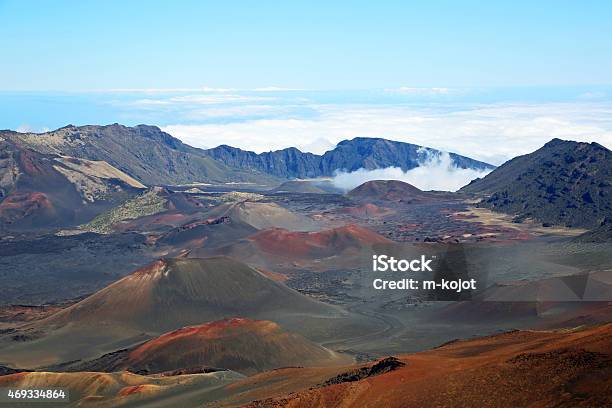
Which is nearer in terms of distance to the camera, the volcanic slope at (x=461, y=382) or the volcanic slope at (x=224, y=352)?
the volcanic slope at (x=461, y=382)

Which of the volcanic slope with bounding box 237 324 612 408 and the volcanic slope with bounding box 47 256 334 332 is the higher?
the volcanic slope with bounding box 237 324 612 408

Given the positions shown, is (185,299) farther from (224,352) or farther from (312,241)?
(312,241)

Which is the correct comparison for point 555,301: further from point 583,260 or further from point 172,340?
point 172,340

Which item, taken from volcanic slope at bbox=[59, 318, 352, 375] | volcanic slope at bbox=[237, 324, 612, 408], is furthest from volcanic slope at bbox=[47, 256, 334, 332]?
volcanic slope at bbox=[237, 324, 612, 408]

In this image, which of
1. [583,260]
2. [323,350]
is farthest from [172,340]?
[583,260]

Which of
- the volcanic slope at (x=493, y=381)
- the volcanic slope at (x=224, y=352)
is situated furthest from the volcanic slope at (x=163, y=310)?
the volcanic slope at (x=493, y=381)

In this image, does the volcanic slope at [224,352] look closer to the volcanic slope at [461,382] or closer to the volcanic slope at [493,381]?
the volcanic slope at [461,382]

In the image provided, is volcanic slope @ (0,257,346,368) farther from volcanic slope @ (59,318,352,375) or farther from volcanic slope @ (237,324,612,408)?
volcanic slope @ (237,324,612,408)

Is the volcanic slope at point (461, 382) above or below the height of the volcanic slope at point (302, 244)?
above
